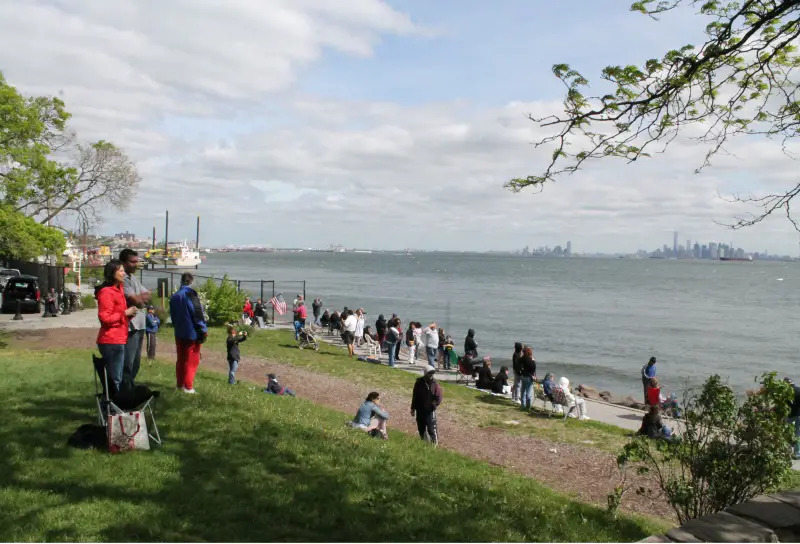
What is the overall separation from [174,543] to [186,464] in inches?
67.8

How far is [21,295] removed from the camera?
25.9 m

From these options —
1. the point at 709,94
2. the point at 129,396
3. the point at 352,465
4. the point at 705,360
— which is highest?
the point at 709,94

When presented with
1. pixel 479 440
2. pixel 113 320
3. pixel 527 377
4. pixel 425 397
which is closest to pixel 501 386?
pixel 527 377

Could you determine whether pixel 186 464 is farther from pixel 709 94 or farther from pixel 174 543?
pixel 709 94

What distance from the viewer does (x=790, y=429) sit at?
211 inches

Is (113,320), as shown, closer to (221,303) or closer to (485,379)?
(485,379)

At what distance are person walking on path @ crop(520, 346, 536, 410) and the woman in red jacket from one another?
10.5m

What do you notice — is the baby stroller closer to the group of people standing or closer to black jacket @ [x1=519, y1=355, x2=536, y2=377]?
black jacket @ [x1=519, y1=355, x2=536, y2=377]

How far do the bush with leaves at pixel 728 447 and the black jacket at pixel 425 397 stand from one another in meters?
4.48

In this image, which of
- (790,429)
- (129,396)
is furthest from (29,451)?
(790,429)

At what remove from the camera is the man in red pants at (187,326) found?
28.2 ft

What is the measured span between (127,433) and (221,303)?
1982 cm

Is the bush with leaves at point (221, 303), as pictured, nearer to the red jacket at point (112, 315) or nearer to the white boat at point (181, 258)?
the red jacket at point (112, 315)

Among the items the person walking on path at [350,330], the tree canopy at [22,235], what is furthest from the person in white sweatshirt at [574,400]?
the tree canopy at [22,235]
